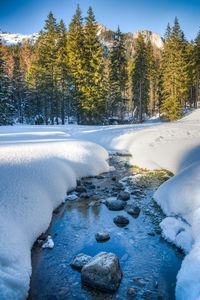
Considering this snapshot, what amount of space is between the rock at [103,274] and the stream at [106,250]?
0.08m

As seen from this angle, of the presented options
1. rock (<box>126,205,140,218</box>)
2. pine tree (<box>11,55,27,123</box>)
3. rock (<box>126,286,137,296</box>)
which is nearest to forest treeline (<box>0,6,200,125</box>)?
pine tree (<box>11,55,27,123</box>)

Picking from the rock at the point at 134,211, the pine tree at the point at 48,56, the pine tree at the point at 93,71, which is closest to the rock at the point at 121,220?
the rock at the point at 134,211

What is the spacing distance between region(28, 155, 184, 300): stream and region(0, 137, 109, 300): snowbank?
0.28 meters

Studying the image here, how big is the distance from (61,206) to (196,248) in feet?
10.5

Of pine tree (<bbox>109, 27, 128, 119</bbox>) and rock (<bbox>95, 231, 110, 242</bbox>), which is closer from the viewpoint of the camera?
rock (<bbox>95, 231, 110, 242</bbox>)

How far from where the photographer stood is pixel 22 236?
287cm

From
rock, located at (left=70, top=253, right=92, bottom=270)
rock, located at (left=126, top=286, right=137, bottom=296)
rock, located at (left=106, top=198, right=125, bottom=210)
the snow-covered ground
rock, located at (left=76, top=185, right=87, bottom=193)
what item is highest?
the snow-covered ground

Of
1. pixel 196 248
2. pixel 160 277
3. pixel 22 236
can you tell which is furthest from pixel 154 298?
pixel 22 236

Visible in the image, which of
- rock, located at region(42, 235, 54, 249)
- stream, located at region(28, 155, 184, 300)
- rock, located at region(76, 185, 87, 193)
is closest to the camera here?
stream, located at region(28, 155, 184, 300)

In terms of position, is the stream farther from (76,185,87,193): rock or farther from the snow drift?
(76,185,87,193): rock

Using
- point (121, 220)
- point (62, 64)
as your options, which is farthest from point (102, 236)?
point (62, 64)

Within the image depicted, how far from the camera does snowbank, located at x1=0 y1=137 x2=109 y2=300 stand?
7.44 feet

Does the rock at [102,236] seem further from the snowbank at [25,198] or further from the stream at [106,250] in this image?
the snowbank at [25,198]

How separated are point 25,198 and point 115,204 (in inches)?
87.8
